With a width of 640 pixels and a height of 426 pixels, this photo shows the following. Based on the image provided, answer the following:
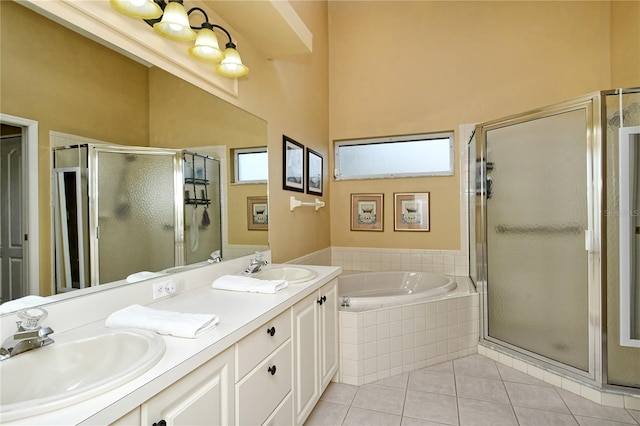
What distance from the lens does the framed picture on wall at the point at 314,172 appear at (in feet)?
10.6

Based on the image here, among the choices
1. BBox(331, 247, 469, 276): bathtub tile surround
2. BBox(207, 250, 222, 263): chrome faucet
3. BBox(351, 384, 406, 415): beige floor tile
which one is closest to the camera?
BBox(207, 250, 222, 263): chrome faucet

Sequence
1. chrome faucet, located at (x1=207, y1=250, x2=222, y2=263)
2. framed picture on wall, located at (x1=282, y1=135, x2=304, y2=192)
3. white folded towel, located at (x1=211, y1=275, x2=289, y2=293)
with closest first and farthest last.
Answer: white folded towel, located at (x1=211, y1=275, x2=289, y2=293), chrome faucet, located at (x1=207, y1=250, x2=222, y2=263), framed picture on wall, located at (x1=282, y1=135, x2=304, y2=192)

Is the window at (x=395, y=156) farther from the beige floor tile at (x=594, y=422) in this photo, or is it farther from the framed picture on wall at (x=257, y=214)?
the beige floor tile at (x=594, y=422)

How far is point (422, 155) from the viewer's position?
365 centimetres

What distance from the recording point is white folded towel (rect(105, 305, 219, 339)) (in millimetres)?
974

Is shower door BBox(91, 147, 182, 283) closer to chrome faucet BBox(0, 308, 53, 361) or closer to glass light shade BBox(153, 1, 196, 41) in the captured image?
chrome faucet BBox(0, 308, 53, 361)

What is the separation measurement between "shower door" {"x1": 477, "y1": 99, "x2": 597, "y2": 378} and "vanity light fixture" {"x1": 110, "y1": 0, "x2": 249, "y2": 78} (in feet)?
6.89

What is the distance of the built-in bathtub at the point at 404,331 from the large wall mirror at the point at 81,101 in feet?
4.05

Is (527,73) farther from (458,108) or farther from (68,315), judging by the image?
(68,315)

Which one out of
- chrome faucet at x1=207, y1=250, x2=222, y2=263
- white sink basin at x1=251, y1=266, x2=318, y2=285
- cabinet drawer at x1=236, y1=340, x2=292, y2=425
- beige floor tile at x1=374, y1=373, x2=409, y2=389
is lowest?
beige floor tile at x1=374, y1=373, x2=409, y2=389

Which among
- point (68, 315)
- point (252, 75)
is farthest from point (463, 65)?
point (68, 315)

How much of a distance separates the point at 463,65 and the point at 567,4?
3.46 ft

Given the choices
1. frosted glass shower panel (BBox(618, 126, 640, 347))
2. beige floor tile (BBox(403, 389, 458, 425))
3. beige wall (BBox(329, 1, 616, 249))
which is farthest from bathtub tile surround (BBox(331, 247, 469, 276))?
beige floor tile (BBox(403, 389, 458, 425))

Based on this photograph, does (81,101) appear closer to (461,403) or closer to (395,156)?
(461,403)
